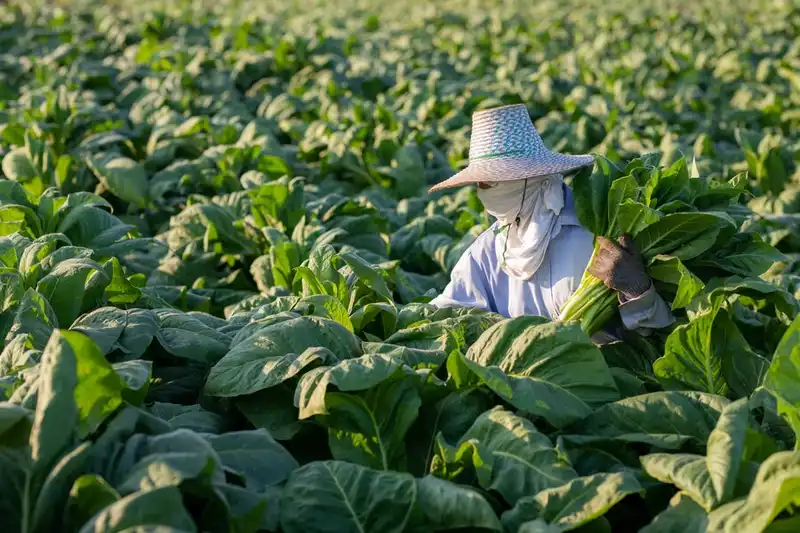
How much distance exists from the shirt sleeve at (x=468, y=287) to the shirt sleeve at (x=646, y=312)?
73 centimetres

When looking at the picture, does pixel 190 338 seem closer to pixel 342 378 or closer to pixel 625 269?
pixel 342 378

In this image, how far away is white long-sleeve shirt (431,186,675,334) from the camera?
3.45m

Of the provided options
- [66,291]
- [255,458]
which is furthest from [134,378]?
[66,291]

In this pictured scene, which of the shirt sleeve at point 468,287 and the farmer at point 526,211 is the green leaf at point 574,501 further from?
the shirt sleeve at point 468,287

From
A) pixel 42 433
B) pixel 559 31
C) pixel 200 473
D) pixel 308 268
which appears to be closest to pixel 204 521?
pixel 200 473

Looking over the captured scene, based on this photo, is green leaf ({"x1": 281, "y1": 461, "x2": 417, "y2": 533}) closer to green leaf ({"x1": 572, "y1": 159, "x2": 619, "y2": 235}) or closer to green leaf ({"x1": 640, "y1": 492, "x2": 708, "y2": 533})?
green leaf ({"x1": 640, "y1": 492, "x2": 708, "y2": 533})

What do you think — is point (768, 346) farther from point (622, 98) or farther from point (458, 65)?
point (458, 65)

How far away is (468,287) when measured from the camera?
13.4ft

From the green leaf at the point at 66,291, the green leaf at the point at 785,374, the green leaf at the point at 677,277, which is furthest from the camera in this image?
the green leaf at the point at 66,291

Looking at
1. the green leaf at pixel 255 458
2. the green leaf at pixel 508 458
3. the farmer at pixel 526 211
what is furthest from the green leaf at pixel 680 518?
the farmer at pixel 526 211

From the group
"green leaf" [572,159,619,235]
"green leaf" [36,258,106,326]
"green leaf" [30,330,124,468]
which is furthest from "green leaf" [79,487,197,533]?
"green leaf" [572,159,619,235]

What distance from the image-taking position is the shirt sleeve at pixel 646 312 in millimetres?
3348

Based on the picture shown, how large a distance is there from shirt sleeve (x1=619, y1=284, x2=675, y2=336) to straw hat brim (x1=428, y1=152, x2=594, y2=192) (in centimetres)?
57

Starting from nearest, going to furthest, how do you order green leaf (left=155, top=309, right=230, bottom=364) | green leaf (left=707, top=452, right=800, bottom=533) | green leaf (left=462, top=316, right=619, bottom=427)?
green leaf (left=707, top=452, right=800, bottom=533) < green leaf (left=462, top=316, right=619, bottom=427) < green leaf (left=155, top=309, right=230, bottom=364)
